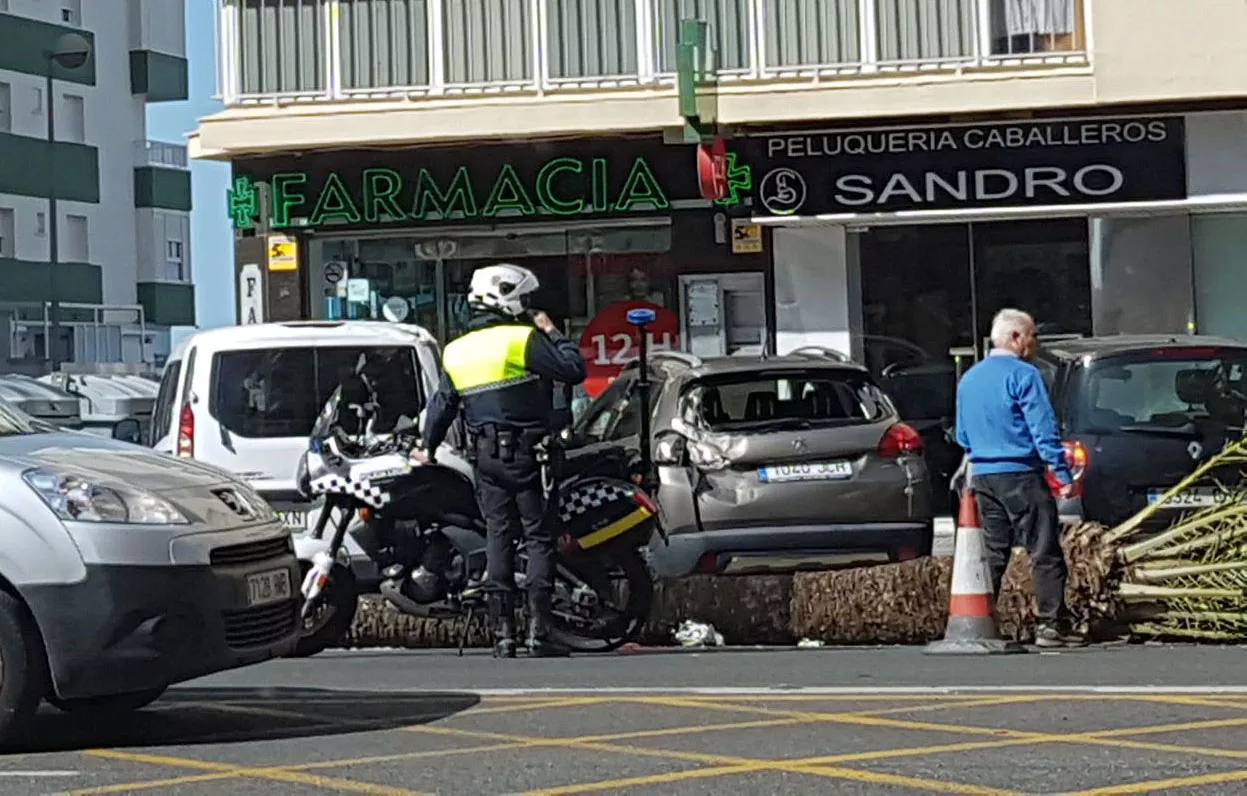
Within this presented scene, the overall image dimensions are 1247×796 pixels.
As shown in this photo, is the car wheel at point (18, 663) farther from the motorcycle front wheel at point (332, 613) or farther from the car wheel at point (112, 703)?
the motorcycle front wheel at point (332, 613)

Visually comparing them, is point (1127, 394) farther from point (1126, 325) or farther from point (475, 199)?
point (475, 199)

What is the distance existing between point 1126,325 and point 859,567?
27.2 feet

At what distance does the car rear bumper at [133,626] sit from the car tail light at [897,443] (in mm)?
5531

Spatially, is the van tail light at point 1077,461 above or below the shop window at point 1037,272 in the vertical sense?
below

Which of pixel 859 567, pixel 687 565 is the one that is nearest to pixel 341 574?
pixel 687 565

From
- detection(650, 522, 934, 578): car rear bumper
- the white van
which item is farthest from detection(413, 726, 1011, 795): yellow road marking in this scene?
the white van

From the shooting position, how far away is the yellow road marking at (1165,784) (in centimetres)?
713

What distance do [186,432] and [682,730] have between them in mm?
6263

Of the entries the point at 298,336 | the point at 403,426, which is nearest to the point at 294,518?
the point at 298,336

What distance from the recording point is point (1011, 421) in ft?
37.4

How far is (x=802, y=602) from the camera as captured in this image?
12289mm

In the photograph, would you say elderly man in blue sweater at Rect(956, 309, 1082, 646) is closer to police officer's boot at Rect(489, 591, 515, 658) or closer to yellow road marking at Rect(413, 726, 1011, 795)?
police officer's boot at Rect(489, 591, 515, 658)

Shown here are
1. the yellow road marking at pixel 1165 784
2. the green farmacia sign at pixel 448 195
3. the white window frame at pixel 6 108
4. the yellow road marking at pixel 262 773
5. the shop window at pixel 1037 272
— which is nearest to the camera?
the yellow road marking at pixel 1165 784

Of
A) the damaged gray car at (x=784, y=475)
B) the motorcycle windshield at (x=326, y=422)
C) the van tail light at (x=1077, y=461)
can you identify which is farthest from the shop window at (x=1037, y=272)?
the motorcycle windshield at (x=326, y=422)
